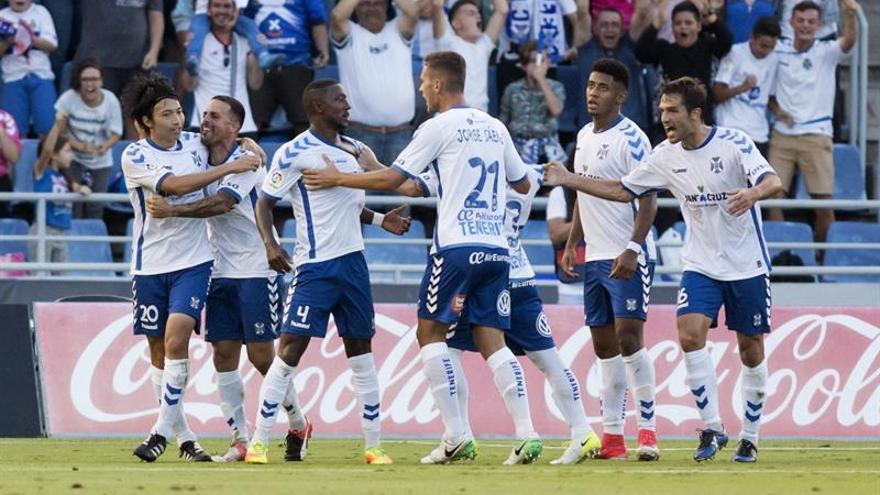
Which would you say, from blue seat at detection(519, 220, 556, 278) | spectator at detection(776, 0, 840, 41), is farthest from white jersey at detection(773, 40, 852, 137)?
blue seat at detection(519, 220, 556, 278)

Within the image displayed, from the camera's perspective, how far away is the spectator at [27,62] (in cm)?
2058

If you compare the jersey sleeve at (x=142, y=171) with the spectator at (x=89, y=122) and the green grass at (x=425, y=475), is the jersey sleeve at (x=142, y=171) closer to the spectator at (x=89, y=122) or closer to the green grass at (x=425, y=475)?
the green grass at (x=425, y=475)

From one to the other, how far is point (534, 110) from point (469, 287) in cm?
894

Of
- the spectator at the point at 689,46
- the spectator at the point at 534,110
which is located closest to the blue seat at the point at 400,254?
the spectator at the point at 534,110

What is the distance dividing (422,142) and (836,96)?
12.2 metres

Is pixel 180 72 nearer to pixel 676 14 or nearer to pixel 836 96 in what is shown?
pixel 676 14

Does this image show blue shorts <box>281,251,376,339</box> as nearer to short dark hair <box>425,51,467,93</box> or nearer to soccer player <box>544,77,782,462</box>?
short dark hair <box>425,51,467,93</box>

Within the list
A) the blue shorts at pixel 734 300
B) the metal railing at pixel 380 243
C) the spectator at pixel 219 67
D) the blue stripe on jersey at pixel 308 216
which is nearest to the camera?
the blue stripe on jersey at pixel 308 216

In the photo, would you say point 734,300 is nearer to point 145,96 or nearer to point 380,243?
point 145,96

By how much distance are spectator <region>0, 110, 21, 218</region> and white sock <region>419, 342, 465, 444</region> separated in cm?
876

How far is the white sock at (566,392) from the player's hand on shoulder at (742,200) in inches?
60.6

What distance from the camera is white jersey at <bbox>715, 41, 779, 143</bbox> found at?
21875 millimetres

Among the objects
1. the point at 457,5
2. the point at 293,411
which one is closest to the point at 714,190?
the point at 293,411

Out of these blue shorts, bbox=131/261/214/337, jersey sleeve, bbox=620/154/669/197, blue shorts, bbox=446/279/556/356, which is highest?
jersey sleeve, bbox=620/154/669/197
